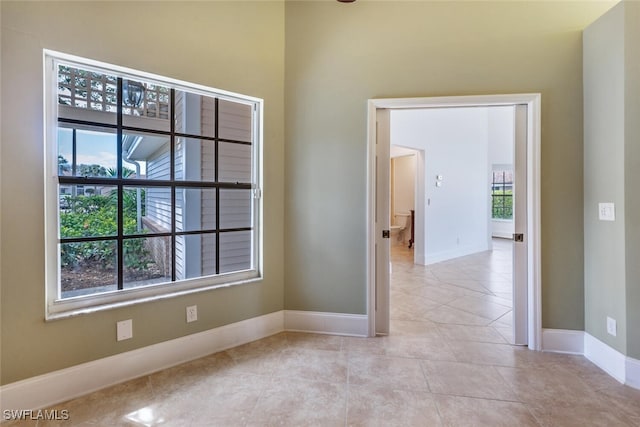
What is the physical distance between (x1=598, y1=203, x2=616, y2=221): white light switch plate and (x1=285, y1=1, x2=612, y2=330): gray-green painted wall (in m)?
0.18

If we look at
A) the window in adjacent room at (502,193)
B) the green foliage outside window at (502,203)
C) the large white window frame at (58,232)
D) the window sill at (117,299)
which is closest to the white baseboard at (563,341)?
the large white window frame at (58,232)

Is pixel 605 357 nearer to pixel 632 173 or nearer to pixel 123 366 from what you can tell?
pixel 632 173

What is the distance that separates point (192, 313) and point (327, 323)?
1166mm

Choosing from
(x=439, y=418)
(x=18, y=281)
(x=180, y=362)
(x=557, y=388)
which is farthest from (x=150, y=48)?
(x=557, y=388)

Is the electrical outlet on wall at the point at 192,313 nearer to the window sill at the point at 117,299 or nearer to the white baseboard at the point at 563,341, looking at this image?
the window sill at the point at 117,299

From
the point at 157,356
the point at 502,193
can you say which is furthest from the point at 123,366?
the point at 502,193

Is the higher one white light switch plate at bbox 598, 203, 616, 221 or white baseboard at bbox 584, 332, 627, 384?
white light switch plate at bbox 598, 203, 616, 221

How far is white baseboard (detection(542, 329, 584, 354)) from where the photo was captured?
2.35 metres

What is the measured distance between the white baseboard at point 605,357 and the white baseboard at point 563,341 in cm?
4

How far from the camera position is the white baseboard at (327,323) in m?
2.66

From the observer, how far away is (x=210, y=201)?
2441 millimetres

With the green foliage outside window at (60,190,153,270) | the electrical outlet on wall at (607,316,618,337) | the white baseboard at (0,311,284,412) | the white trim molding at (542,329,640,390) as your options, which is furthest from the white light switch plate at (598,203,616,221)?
the green foliage outside window at (60,190,153,270)

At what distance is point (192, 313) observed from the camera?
89.5 inches

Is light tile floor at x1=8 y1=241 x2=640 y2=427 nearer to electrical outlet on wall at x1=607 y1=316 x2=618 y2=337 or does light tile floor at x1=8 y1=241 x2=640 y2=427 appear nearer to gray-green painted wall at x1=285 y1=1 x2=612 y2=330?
electrical outlet on wall at x1=607 y1=316 x2=618 y2=337
